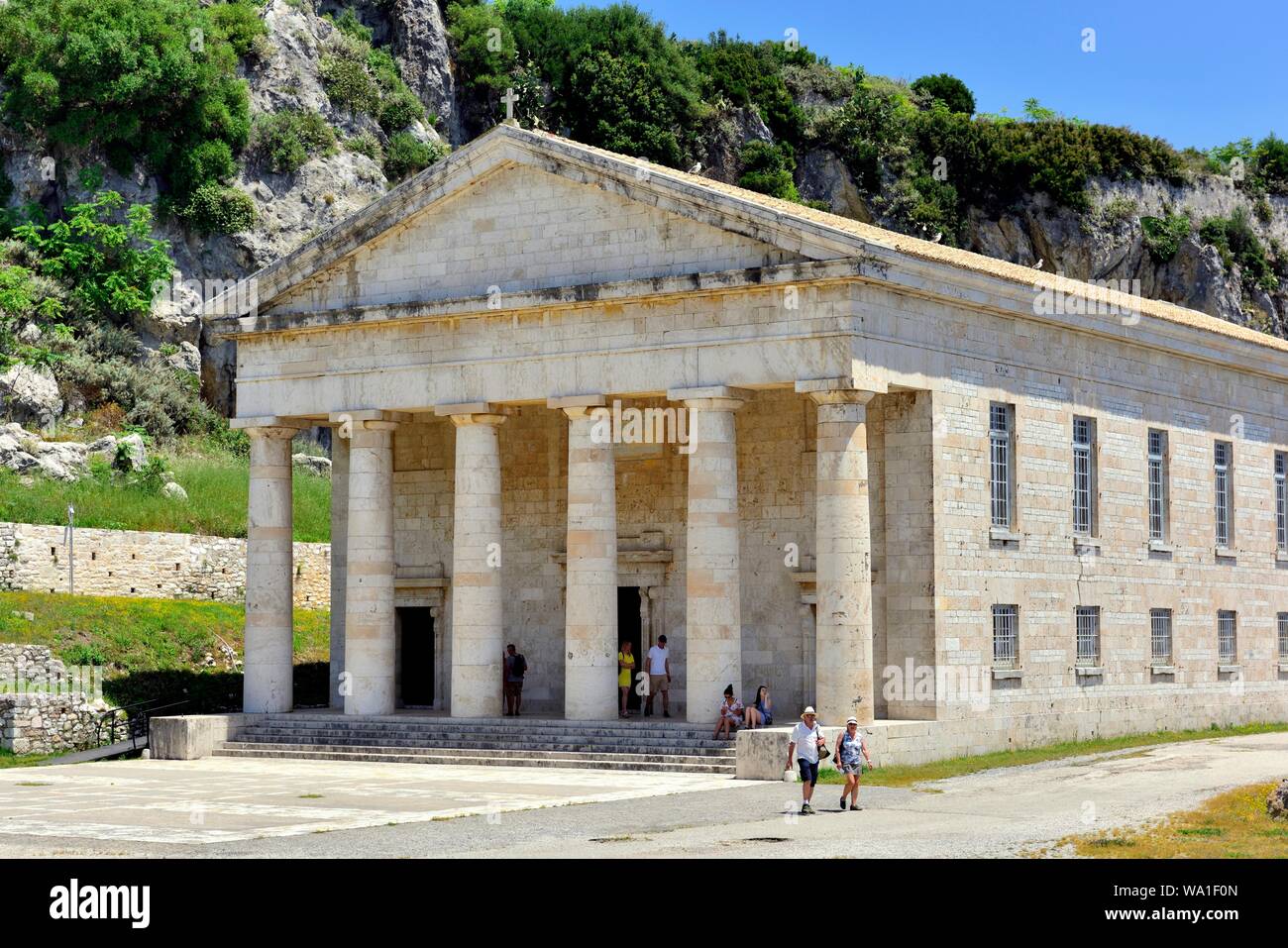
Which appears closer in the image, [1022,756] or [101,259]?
[1022,756]

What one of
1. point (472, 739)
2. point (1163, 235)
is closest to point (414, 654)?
point (472, 739)

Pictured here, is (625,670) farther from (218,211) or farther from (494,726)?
(218,211)

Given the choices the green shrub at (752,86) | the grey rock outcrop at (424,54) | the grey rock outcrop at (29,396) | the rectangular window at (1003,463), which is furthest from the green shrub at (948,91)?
the rectangular window at (1003,463)

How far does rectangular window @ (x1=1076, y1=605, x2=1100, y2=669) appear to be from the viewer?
41.6m

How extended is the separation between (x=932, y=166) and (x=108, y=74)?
43547 millimetres

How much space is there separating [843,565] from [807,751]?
7.80 metres

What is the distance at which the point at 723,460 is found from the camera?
36.5m

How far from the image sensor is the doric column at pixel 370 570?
40906 mm

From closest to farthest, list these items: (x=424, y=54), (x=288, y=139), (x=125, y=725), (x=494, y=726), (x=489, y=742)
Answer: (x=489, y=742)
(x=494, y=726)
(x=125, y=725)
(x=288, y=139)
(x=424, y=54)

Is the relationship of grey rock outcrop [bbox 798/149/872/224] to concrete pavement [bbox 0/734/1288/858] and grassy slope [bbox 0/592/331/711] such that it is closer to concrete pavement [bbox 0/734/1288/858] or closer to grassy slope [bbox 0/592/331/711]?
grassy slope [bbox 0/592/331/711]

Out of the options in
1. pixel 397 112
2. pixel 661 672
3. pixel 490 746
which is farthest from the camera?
pixel 397 112

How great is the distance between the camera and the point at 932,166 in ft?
325
